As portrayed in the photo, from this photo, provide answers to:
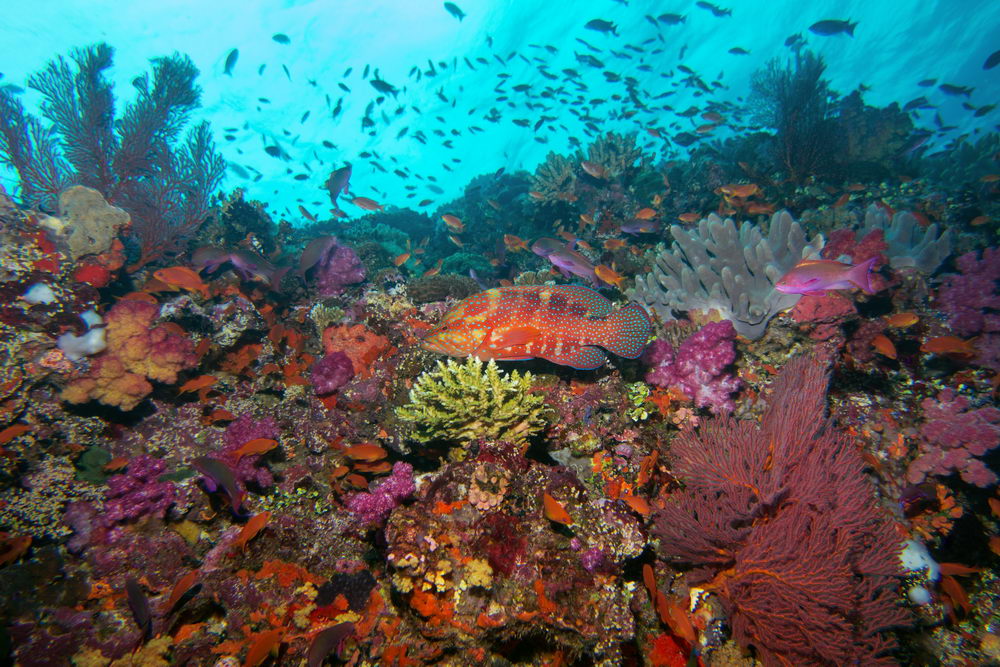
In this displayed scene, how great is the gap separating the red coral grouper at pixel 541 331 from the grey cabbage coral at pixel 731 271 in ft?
6.26

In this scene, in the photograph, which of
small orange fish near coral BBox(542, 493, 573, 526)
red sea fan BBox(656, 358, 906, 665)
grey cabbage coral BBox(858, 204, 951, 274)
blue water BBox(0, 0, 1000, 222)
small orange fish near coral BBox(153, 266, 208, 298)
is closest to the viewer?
small orange fish near coral BBox(542, 493, 573, 526)

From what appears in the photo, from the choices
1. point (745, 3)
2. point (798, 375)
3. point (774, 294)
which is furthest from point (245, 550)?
point (745, 3)

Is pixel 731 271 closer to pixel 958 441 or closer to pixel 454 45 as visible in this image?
pixel 958 441

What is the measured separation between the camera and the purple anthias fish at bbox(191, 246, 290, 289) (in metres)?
7.76

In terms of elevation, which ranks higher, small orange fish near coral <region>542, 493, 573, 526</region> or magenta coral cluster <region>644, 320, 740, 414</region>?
magenta coral cluster <region>644, 320, 740, 414</region>

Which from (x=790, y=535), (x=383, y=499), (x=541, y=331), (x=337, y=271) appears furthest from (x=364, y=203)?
(x=790, y=535)

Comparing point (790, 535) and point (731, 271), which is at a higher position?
point (731, 271)

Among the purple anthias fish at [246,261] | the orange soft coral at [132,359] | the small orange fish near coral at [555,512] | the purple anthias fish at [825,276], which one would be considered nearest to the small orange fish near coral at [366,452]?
the small orange fish near coral at [555,512]

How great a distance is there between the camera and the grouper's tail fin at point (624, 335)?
430cm

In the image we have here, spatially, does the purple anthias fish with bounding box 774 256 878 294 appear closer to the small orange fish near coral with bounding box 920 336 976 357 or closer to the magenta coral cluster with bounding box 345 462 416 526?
the small orange fish near coral with bounding box 920 336 976 357

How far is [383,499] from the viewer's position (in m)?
3.66

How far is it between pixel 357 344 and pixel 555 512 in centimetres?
429

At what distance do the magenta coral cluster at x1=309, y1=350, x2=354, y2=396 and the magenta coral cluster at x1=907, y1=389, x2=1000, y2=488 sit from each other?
6.72 metres

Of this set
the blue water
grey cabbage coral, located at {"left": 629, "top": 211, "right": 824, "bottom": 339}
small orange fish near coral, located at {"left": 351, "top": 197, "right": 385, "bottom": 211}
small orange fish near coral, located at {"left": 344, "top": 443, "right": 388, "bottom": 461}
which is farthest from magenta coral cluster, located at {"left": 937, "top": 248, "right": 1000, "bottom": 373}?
the blue water
